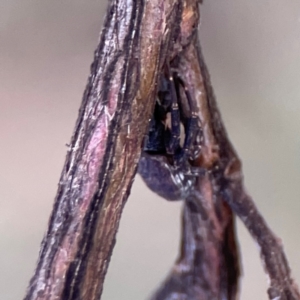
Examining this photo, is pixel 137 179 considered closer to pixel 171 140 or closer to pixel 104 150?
pixel 171 140

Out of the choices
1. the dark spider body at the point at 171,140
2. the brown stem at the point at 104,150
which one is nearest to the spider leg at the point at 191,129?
the dark spider body at the point at 171,140

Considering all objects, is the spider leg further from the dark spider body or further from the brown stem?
the brown stem

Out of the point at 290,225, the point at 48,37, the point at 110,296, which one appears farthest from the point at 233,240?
the point at 48,37

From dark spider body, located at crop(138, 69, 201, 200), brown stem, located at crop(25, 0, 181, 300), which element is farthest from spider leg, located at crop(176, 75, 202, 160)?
brown stem, located at crop(25, 0, 181, 300)

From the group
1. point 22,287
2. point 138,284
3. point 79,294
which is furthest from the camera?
point 138,284

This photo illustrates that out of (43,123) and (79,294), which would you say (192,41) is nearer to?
(43,123)
